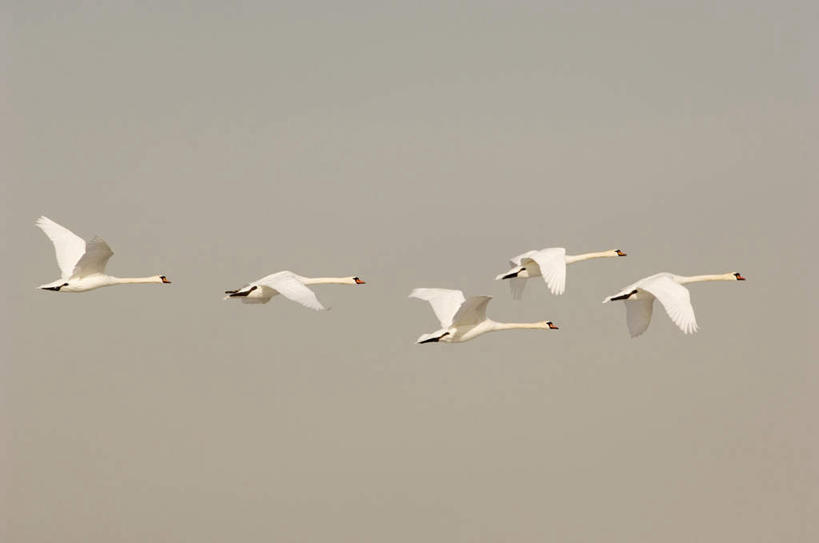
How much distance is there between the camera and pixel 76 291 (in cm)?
6506

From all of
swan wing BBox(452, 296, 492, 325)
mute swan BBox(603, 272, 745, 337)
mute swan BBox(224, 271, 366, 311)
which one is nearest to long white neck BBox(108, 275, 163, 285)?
mute swan BBox(224, 271, 366, 311)

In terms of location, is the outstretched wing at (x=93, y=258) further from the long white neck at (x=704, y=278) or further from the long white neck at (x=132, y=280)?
the long white neck at (x=704, y=278)

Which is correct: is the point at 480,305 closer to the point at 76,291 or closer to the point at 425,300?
the point at 425,300

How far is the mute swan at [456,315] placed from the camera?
61.6 m

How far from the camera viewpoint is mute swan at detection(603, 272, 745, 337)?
55.9 m

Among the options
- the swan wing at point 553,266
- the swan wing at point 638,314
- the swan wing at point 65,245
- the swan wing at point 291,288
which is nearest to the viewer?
the swan wing at point 291,288

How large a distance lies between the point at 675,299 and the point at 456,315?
842cm

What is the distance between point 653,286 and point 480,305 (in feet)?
20.6

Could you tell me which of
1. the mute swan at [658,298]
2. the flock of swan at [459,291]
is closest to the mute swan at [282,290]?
the flock of swan at [459,291]

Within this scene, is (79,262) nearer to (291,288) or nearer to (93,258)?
(93,258)

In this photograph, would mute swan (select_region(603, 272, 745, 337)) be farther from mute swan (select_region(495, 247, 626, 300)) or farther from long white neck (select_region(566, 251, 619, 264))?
long white neck (select_region(566, 251, 619, 264))

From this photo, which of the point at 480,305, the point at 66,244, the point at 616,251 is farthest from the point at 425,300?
the point at 66,244

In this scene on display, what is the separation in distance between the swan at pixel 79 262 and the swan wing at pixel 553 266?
15.3 meters

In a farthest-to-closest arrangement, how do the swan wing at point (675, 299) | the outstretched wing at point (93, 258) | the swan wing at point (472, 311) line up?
the outstretched wing at point (93, 258) < the swan wing at point (472, 311) < the swan wing at point (675, 299)
